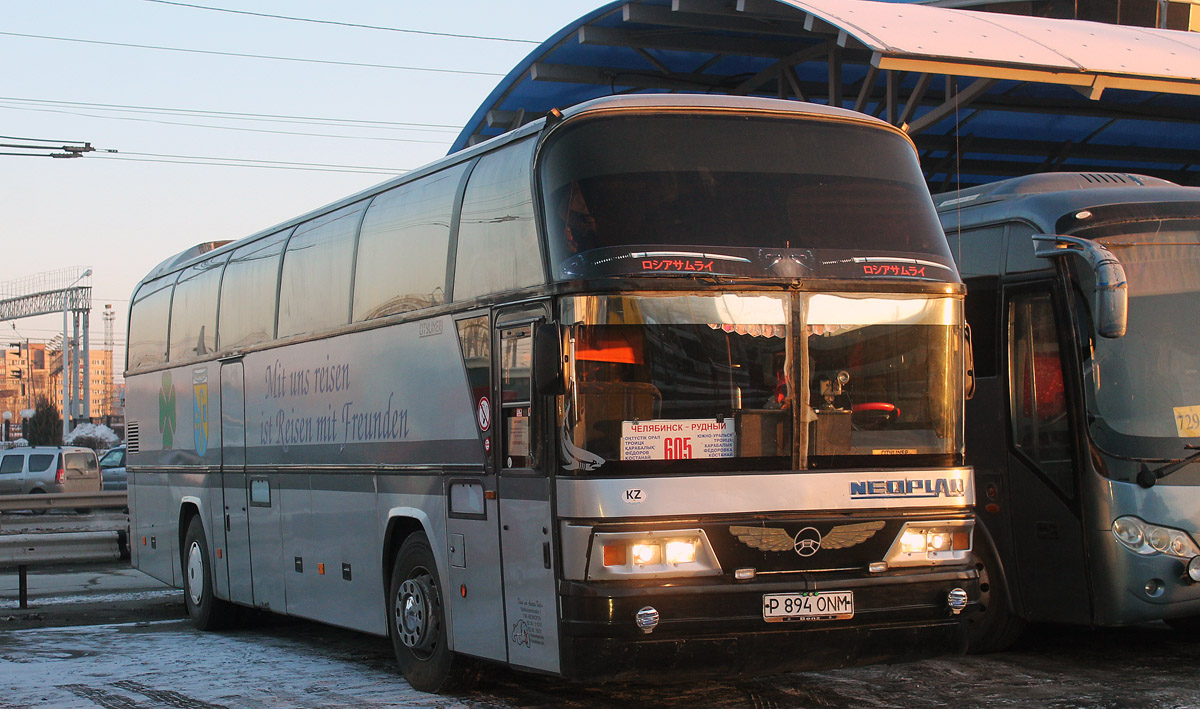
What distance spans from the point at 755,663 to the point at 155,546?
31.1 feet

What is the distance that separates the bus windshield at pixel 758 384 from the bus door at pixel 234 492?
19.8 feet

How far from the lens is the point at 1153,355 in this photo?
920 cm

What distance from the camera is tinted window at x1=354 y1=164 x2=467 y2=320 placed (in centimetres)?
898

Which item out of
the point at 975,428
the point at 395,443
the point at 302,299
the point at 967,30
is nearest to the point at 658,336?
the point at 395,443

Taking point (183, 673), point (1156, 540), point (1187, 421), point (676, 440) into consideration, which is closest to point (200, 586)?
point (183, 673)

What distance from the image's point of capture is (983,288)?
399 inches

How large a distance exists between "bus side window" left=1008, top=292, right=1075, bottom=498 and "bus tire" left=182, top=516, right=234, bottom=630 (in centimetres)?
751

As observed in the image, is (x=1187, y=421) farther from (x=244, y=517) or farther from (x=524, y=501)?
(x=244, y=517)

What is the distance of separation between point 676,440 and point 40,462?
37.5 meters

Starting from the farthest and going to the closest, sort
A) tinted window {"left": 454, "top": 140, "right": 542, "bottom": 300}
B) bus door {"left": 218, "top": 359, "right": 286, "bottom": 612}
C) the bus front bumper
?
bus door {"left": 218, "top": 359, "right": 286, "bottom": 612} < tinted window {"left": 454, "top": 140, "right": 542, "bottom": 300} < the bus front bumper

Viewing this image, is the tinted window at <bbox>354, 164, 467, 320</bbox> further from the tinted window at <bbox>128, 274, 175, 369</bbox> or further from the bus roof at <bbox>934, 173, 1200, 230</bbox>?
the tinted window at <bbox>128, 274, 175, 369</bbox>

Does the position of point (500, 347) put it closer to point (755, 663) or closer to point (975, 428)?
point (755, 663)

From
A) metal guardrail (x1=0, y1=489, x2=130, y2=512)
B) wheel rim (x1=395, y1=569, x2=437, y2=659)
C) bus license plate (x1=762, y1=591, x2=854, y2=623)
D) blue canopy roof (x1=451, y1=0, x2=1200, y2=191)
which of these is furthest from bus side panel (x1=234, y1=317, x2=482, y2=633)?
metal guardrail (x1=0, y1=489, x2=130, y2=512)

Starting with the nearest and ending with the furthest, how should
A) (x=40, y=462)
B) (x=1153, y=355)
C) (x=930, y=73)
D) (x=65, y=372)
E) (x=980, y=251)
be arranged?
(x=1153, y=355) → (x=980, y=251) → (x=930, y=73) → (x=40, y=462) → (x=65, y=372)
